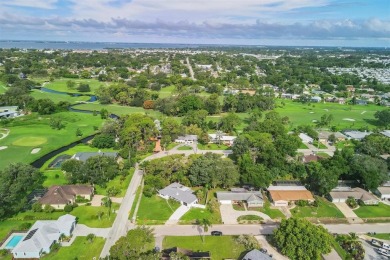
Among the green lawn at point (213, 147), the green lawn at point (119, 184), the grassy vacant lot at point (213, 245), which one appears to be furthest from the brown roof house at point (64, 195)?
the green lawn at point (213, 147)

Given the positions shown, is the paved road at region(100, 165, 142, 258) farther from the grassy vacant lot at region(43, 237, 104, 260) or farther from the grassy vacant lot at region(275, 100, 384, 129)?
the grassy vacant lot at region(275, 100, 384, 129)

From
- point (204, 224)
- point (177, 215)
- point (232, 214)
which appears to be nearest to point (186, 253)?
point (204, 224)

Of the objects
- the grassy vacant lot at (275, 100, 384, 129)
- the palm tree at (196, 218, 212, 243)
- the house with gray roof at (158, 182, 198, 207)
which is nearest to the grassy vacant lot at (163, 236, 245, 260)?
the palm tree at (196, 218, 212, 243)

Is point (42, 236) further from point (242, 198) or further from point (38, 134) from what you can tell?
point (38, 134)

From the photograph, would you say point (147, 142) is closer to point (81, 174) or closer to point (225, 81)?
point (81, 174)

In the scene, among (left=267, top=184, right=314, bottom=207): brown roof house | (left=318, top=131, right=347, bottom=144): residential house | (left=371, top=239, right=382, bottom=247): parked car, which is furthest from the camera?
(left=318, top=131, right=347, bottom=144): residential house

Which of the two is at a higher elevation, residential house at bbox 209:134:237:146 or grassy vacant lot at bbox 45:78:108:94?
grassy vacant lot at bbox 45:78:108:94

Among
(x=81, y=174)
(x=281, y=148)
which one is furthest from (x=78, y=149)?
(x=281, y=148)
